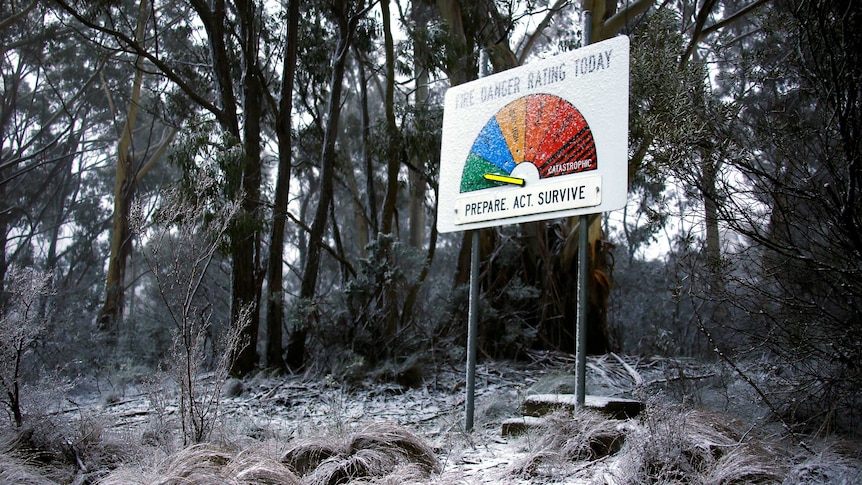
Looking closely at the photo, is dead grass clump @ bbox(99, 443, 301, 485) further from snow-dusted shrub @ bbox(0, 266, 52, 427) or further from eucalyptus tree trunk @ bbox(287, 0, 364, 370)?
eucalyptus tree trunk @ bbox(287, 0, 364, 370)

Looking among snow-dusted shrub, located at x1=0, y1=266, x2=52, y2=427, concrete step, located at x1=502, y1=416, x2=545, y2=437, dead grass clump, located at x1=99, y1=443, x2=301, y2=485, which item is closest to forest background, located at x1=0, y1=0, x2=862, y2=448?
snow-dusted shrub, located at x1=0, y1=266, x2=52, y2=427

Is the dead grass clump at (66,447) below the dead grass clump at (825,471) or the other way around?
below

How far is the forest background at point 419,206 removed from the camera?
15.1ft

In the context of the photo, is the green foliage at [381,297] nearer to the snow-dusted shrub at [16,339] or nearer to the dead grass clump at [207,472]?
the snow-dusted shrub at [16,339]

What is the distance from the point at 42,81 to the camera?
18.7 meters

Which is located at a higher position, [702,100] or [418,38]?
[418,38]

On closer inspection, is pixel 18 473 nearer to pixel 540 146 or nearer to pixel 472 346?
pixel 472 346

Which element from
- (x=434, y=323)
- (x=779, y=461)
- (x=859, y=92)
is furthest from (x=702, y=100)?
(x=434, y=323)

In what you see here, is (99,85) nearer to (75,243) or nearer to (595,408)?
(75,243)

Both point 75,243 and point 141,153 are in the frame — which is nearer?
point 141,153

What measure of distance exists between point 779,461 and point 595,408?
4.01ft

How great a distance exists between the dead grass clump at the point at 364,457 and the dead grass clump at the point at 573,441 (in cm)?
54

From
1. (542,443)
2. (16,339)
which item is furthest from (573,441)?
(16,339)

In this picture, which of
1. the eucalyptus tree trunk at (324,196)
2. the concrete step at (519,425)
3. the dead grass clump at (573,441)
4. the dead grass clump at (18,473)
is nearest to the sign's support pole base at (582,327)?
the dead grass clump at (573,441)
